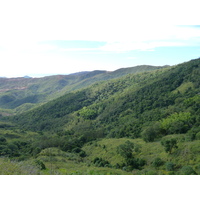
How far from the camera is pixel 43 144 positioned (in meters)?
53.1

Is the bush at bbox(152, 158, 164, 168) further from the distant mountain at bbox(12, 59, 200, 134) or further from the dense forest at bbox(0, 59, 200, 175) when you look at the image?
the distant mountain at bbox(12, 59, 200, 134)

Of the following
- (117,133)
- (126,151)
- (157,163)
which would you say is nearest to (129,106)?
(117,133)

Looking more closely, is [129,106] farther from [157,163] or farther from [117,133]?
[157,163]

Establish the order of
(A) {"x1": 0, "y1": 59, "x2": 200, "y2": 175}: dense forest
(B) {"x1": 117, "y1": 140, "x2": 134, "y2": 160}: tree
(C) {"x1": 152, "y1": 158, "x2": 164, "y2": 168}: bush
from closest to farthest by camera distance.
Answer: (A) {"x1": 0, "y1": 59, "x2": 200, "y2": 175}: dense forest < (C) {"x1": 152, "y1": 158, "x2": 164, "y2": 168}: bush < (B) {"x1": 117, "y1": 140, "x2": 134, "y2": 160}: tree

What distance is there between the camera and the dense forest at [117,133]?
2454 centimetres

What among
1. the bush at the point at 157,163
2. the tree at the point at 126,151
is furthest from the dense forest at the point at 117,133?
the bush at the point at 157,163

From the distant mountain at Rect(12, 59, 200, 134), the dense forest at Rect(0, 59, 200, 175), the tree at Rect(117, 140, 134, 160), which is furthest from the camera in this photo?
the distant mountain at Rect(12, 59, 200, 134)

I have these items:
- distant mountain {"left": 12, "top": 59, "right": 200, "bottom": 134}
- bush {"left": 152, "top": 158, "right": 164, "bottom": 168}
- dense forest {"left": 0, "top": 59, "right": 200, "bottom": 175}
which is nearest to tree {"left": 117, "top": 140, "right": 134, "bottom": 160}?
dense forest {"left": 0, "top": 59, "right": 200, "bottom": 175}

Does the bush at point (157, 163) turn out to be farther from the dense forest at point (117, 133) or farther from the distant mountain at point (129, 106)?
the distant mountain at point (129, 106)

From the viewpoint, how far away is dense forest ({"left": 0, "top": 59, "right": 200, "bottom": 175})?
80.5 feet

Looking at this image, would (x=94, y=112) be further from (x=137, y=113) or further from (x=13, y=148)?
(x=13, y=148)

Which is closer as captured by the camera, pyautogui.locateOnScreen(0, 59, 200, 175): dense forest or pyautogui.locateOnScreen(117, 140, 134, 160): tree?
pyautogui.locateOnScreen(0, 59, 200, 175): dense forest

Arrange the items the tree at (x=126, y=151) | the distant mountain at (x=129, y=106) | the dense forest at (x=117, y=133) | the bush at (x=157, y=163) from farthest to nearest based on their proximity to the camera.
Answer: the distant mountain at (x=129, y=106), the tree at (x=126, y=151), the bush at (x=157, y=163), the dense forest at (x=117, y=133)

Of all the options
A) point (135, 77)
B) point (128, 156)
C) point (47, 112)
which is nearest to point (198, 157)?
point (128, 156)
